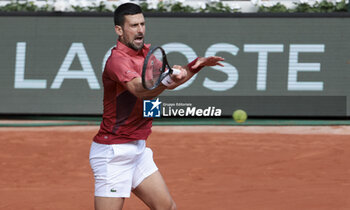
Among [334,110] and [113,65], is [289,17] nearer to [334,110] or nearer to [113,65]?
[334,110]

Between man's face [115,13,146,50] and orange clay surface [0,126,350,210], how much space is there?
3078mm

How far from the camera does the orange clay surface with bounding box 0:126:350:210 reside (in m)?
7.18

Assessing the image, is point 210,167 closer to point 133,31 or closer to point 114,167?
point 114,167

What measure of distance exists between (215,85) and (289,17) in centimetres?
→ 240

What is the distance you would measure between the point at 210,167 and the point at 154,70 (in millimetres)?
5203

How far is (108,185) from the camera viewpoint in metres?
4.29

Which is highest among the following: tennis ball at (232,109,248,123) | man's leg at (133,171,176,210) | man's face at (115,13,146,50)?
man's face at (115,13,146,50)

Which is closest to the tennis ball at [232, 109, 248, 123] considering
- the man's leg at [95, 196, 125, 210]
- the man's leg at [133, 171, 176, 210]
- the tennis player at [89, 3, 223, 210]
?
the man's leg at [133, 171, 176, 210]

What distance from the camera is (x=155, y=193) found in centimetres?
454

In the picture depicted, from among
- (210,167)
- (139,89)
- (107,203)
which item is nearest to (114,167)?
(107,203)

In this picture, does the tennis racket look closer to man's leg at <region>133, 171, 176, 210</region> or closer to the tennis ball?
man's leg at <region>133, 171, 176, 210</region>

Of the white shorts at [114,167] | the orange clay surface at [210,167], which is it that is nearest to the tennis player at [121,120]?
the white shorts at [114,167]

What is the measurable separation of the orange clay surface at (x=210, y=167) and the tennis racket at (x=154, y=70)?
2.90m

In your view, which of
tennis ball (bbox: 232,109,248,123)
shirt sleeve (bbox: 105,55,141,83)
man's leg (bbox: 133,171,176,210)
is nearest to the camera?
shirt sleeve (bbox: 105,55,141,83)
